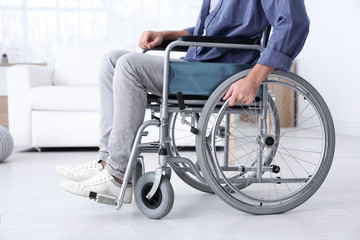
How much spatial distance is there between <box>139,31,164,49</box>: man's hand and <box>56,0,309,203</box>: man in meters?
0.22

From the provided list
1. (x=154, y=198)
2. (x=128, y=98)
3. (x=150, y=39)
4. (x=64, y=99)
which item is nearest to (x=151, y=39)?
(x=150, y=39)

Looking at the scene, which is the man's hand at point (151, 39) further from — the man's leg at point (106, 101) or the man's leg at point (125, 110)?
the man's leg at point (125, 110)

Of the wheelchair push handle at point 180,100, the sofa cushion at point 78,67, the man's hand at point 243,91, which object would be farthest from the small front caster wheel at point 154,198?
the sofa cushion at point 78,67

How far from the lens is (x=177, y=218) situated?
4.96 ft

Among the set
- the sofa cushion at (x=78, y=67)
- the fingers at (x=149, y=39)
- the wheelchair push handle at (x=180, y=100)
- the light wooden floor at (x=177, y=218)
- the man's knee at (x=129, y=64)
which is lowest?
the light wooden floor at (x=177, y=218)

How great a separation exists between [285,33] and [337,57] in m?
3.25

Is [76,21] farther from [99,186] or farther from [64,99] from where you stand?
[99,186]

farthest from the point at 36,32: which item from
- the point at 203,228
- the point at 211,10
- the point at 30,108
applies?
the point at 203,228

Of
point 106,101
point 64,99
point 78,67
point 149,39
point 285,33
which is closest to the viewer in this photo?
point 285,33

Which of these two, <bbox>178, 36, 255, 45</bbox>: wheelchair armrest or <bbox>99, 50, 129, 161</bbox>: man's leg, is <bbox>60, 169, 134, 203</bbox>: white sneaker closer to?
<bbox>99, 50, 129, 161</bbox>: man's leg

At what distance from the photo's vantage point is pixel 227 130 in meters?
1.71

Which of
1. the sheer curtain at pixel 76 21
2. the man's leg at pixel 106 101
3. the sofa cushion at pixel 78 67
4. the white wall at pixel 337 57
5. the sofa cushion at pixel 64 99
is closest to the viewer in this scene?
the man's leg at pixel 106 101

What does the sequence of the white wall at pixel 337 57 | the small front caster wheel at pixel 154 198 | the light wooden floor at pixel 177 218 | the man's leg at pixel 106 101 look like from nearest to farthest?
the light wooden floor at pixel 177 218 < the small front caster wheel at pixel 154 198 < the man's leg at pixel 106 101 < the white wall at pixel 337 57

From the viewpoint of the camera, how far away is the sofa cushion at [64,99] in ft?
10.0
